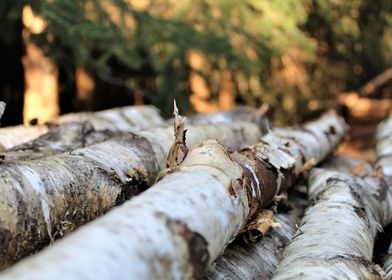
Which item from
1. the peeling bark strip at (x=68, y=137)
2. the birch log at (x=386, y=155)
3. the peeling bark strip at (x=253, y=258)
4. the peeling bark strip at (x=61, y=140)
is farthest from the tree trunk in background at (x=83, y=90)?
the peeling bark strip at (x=253, y=258)

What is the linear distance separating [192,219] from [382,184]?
1910 millimetres

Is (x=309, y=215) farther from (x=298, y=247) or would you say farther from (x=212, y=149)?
(x=212, y=149)

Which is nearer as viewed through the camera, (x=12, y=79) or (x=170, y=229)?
(x=170, y=229)

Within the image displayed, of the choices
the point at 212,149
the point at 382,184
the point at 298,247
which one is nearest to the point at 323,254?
the point at 298,247

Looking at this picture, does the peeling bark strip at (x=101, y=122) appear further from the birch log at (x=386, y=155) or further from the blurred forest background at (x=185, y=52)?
the birch log at (x=386, y=155)

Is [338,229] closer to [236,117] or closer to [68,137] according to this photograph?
[68,137]

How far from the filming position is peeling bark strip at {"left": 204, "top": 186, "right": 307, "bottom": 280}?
201cm

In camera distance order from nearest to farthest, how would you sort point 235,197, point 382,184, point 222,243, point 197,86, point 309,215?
point 222,243 < point 235,197 < point 309,215 < point 382,184 < point 197,86

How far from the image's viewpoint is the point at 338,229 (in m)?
2.11

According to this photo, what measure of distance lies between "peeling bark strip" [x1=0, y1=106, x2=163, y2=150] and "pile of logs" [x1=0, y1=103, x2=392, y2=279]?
2cm

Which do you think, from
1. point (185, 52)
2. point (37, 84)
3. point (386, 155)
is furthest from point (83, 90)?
point (386, 155)

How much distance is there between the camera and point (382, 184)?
313cm

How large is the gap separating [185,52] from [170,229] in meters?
5.08

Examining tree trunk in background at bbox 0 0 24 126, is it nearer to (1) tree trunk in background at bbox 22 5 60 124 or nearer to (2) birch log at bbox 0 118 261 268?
(1) tree trunk in background at bbox 22 5 60 124
